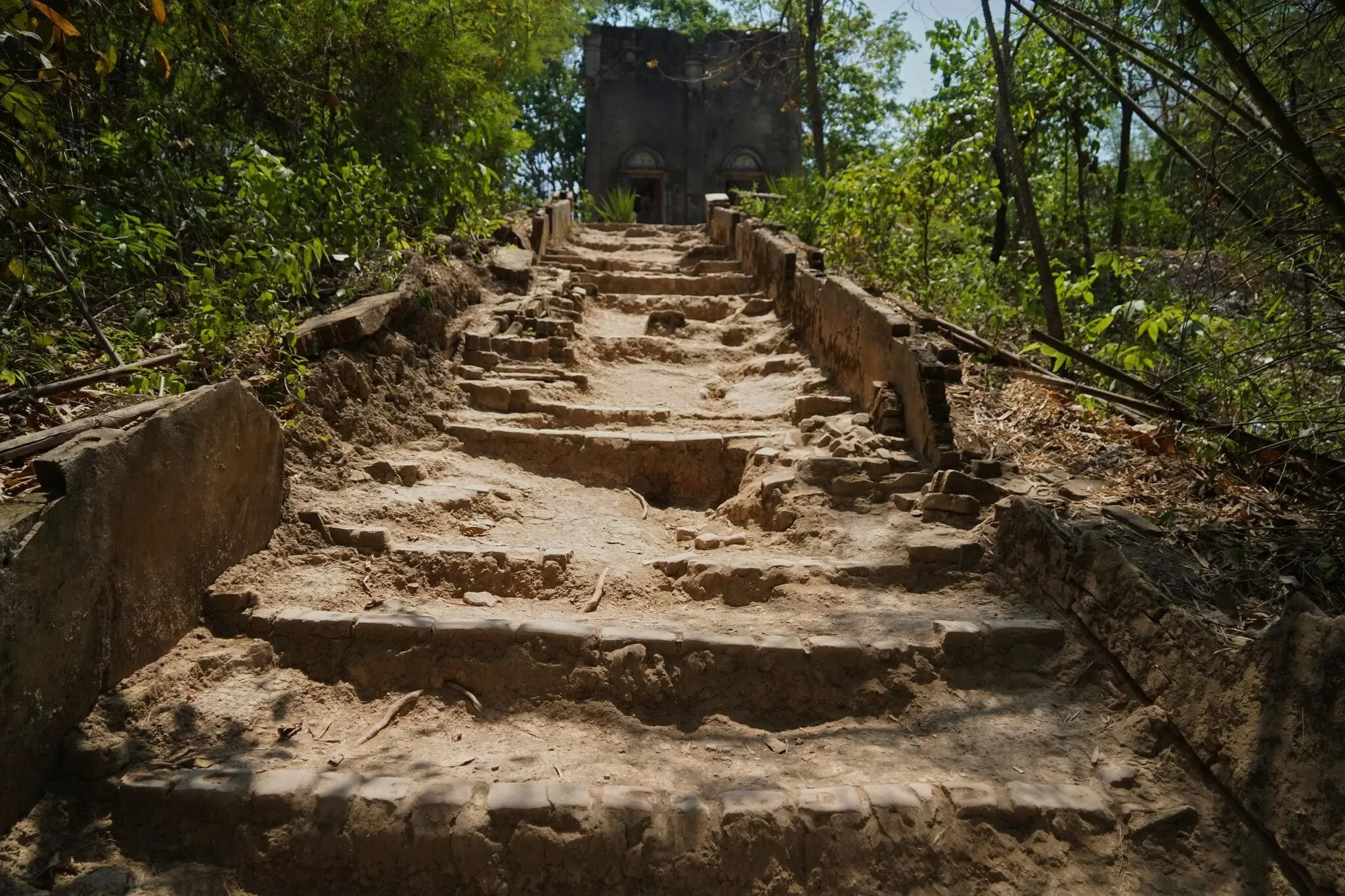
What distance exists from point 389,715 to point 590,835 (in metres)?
0.88

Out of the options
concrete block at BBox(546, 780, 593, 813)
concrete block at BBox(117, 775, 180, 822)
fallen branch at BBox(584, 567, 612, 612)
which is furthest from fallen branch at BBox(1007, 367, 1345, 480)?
concrete block at BBox(117, 775, 180, 822)

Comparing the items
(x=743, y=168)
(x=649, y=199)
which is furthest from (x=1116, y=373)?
(x=649, y=199)

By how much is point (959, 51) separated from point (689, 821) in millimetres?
9360

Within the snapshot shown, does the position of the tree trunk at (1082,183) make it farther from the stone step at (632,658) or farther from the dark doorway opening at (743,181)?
the dark doorway opening at (743,181)

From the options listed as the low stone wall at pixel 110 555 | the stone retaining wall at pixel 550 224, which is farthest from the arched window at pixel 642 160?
the low stone wall at pixel 110 555

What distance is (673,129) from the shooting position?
67.7ft

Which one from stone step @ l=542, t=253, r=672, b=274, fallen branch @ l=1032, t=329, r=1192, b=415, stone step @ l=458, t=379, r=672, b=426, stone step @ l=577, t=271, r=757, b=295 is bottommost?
stone step @ l=458, t=379, r=672, b=426

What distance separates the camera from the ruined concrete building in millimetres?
20234

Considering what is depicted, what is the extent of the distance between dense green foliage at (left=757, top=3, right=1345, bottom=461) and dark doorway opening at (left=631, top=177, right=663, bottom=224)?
9.55m

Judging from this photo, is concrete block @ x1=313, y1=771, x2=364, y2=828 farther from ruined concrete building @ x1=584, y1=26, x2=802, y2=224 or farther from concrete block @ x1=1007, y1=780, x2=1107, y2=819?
ruined concrete building @ x1=584, y1=26, x2=802, y2=224

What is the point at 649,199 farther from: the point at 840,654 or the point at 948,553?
the point at 840,654

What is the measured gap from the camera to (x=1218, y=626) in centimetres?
272

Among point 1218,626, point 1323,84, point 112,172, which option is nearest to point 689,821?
point 1218,626

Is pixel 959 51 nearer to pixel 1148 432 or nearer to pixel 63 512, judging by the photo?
pixel 1148 432
